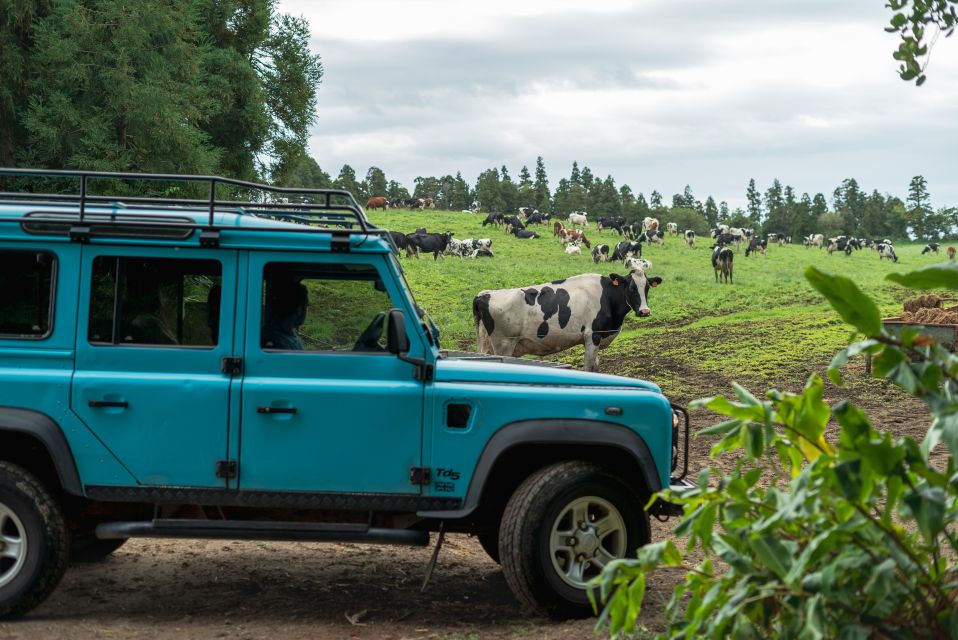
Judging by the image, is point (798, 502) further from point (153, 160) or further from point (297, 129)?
point (297, 129)

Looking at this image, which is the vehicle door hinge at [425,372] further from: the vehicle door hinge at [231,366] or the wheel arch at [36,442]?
the wheel arch at [36,442]

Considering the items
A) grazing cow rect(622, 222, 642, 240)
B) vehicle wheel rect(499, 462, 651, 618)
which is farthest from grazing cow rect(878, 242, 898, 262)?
vehicle wheel rect(499, 462, 651, 618)

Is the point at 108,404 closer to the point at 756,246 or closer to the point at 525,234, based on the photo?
the point at 525,234

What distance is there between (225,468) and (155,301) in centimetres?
114

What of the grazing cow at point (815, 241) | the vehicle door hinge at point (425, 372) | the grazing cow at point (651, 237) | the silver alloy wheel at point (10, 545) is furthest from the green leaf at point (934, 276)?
the grazing cow at point (815, 241)

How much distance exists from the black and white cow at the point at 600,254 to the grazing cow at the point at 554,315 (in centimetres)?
2725

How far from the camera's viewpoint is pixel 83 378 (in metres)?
6.68

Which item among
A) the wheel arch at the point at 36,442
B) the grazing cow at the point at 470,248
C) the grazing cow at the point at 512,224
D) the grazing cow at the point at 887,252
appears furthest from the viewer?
the grazing cow at the point at 887,252

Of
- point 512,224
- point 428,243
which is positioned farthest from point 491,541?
point 512,224

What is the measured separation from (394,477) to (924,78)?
13.1 feet

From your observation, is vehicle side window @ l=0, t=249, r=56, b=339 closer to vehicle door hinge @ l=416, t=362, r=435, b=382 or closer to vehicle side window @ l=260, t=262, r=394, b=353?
vehicle side window @ l=260, t=262, r=394, b=353

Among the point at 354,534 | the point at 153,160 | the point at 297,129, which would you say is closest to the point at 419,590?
the point at 354,534

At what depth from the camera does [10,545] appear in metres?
6.69

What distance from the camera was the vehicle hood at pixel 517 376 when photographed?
686 cm
